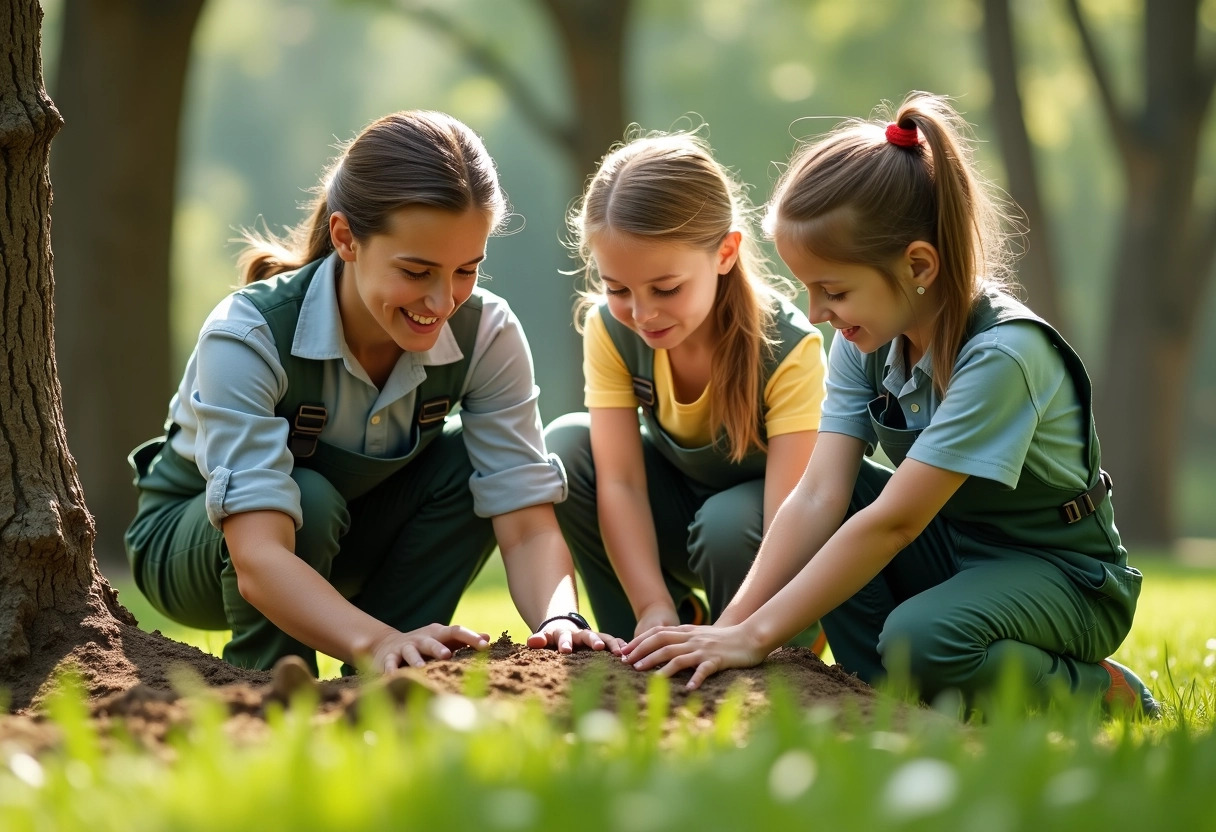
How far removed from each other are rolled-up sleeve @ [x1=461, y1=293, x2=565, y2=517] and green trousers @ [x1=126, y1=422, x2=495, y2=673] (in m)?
0.18

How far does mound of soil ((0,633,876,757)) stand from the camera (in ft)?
6.19

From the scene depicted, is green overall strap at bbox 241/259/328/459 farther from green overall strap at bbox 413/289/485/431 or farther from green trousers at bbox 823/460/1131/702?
green trousers at bbox 823/460/1131/702

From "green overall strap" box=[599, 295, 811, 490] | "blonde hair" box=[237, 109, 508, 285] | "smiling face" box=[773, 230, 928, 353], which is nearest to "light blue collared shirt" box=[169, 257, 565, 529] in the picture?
"blonde hair" box=[237, 109, 508, 285]

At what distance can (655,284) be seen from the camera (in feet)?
10.9

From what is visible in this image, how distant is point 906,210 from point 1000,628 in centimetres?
100

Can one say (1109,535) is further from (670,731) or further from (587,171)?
(587,171)

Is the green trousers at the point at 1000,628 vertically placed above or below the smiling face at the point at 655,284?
below

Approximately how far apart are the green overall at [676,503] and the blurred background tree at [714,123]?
0.89 metres

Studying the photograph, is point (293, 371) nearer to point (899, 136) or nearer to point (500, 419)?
point (500, 419)

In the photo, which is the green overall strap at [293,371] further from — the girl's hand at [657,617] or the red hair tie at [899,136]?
the red hair tie at [899,136]

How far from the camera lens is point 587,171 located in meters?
9.66

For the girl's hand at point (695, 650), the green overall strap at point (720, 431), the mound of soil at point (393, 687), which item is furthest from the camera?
the green overall strap at point (720, 431)

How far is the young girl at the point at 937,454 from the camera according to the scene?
9.04ft

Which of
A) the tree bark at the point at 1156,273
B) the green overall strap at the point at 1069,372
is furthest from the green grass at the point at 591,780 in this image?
the tree bark at the point at 1156,273
